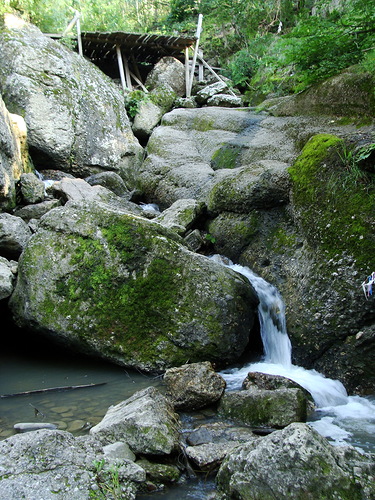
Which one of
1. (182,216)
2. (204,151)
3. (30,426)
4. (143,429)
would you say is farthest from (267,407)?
(204,151)

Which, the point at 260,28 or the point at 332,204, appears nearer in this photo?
the point at 332,204

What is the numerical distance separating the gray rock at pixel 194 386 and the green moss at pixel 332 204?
2222mm

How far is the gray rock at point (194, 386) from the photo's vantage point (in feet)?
15.0

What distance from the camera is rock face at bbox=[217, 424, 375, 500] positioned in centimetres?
252

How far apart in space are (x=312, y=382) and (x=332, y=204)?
2340mm

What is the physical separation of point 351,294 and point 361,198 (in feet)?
4.03

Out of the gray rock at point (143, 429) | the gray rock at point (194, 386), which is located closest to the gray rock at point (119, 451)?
Answer: the gray rock at point (143, 429)

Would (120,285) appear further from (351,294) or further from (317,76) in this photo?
(317,76)

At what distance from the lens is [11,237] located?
290 inches

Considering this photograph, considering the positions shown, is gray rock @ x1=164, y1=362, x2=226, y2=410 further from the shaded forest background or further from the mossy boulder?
the mossy boulder

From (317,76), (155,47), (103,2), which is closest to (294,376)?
(317,76)

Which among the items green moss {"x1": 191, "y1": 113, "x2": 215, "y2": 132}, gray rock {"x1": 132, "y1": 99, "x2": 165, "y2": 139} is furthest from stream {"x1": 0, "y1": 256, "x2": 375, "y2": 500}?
gray rock {"x1": 132, "y1": 99, "x2": 165, "y2": 139}

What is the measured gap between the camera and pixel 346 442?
155 inches

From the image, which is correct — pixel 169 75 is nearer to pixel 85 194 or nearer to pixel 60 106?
pixel 60 106
